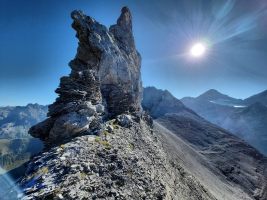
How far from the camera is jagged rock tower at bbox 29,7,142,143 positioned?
2525cm

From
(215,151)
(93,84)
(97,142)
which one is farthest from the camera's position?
(215,151)

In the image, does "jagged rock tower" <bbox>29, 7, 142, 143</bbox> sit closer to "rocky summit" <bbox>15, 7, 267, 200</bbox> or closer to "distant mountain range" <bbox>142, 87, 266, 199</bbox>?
"rocky summit" <bbox>15, 7, 267, 200</bbox>

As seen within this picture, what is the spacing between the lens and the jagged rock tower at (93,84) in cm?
2525

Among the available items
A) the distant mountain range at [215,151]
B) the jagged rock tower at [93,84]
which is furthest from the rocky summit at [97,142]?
the distant mountain range at [215,151]

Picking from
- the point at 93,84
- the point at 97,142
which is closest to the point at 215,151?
the point at 93,84

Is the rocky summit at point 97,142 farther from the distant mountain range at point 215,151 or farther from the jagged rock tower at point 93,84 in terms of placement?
the distant mountain range at point 215,151

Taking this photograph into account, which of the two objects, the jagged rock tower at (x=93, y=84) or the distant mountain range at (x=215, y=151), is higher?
the jagged rock tower at (x=93, y=84)

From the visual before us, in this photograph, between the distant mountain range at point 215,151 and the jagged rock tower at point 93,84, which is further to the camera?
the distant mountain range at point 215,151

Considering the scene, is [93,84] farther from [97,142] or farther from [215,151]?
[215,151]

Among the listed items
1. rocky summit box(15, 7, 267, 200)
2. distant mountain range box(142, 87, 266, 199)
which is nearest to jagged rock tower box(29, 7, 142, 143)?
rocky summit box(15, 7, 267, 200)

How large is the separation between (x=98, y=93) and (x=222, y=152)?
12868 cm

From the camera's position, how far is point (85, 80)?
31.0m

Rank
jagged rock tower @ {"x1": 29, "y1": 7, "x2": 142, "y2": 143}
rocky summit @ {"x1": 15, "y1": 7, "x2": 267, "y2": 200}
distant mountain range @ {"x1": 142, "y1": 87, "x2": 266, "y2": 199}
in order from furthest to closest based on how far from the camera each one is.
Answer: distant mountain range @ {"x1": 142, "y1": 87, "x2": 266, "y2": 199} → jagged rock tower @ {"x1": 29, "y1": 7, "x2": 142, "y2": 143} → rocky summit @ {"x1": 15, "y1": 7, "x2": 267, "y2": 200}

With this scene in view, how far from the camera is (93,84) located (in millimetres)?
31656
